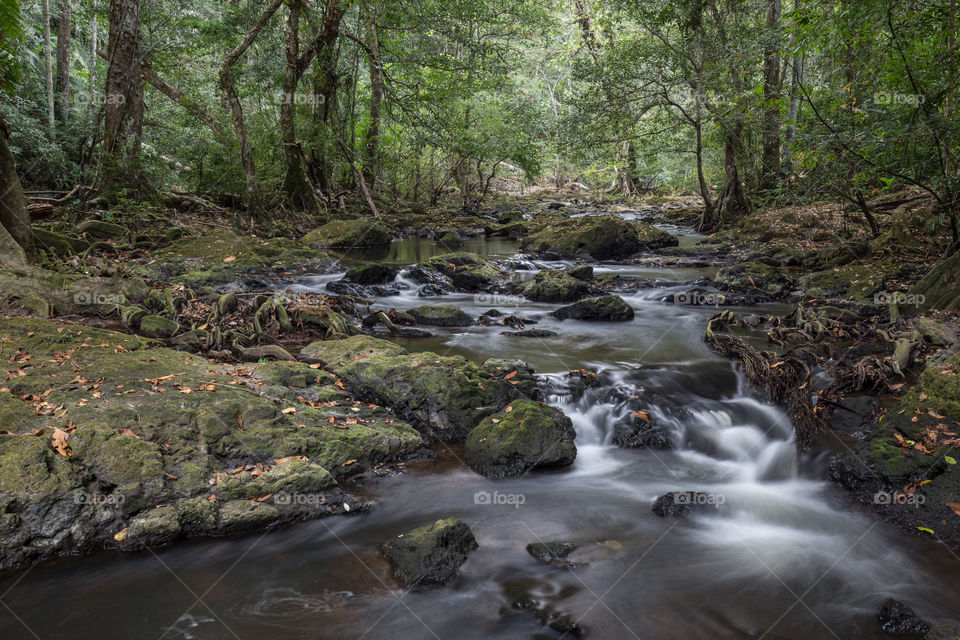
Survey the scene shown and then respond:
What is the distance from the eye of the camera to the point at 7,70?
21.6ft

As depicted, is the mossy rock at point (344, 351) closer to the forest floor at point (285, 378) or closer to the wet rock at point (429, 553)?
the forest floor at point (285, 378)

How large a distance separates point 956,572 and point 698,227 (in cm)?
1844

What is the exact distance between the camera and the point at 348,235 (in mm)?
14953

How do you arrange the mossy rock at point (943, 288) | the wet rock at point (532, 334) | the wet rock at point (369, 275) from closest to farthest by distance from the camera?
1. the mossy rock at point (943, 288)
2. the wet rock at point (532, 334)
3. the wet rock at point (369, 275)

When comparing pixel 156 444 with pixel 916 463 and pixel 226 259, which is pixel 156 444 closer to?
pixel 916 463

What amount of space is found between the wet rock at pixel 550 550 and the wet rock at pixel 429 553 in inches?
16.4

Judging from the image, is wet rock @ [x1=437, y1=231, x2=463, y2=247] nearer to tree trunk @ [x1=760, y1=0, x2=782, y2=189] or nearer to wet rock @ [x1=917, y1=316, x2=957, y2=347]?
tree trunk @ [x1=760, y1=0, x2=782, y2=189]

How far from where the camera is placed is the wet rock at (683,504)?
4.37 m

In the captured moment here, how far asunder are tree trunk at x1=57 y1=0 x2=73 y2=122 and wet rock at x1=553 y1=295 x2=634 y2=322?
1522 centimetres

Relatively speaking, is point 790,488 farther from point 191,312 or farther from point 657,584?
point 191,312

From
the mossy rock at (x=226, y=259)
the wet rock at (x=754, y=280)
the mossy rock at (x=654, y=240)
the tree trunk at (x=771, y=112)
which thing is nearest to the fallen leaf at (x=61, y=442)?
the mossy rock at (x=226, y=259)

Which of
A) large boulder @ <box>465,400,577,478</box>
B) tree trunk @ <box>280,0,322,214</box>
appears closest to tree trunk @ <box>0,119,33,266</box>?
large boulder @ <box>465,400,577,478</box>

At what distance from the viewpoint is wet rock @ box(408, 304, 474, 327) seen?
910 cm

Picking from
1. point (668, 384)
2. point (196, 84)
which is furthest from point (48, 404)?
point (196, 84)
